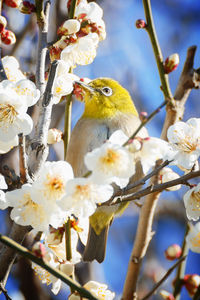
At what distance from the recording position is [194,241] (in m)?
1.85

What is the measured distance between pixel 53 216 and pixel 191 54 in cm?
A: 167

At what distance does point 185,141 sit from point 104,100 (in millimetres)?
1402

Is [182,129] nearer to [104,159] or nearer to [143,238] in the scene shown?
[104,159]

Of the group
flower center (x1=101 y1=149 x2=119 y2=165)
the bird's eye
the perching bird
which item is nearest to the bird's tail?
the perching bird

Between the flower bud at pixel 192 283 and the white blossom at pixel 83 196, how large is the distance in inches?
27.5

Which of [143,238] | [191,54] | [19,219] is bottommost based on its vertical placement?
[143,238]

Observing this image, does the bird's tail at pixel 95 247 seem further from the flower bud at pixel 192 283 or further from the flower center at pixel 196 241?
the flower center at pixel 196 241

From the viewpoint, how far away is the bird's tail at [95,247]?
125 inches

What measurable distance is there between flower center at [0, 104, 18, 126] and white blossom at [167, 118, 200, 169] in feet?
2.22

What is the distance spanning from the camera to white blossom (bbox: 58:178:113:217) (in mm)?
1457

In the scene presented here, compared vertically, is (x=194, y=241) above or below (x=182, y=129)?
below

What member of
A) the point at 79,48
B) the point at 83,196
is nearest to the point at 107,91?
the point at 79,48

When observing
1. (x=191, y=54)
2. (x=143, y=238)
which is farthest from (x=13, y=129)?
(x=191, y=54)

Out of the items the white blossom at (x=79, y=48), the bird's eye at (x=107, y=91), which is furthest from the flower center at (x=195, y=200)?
the bird's eye at (x=107, y=91)
